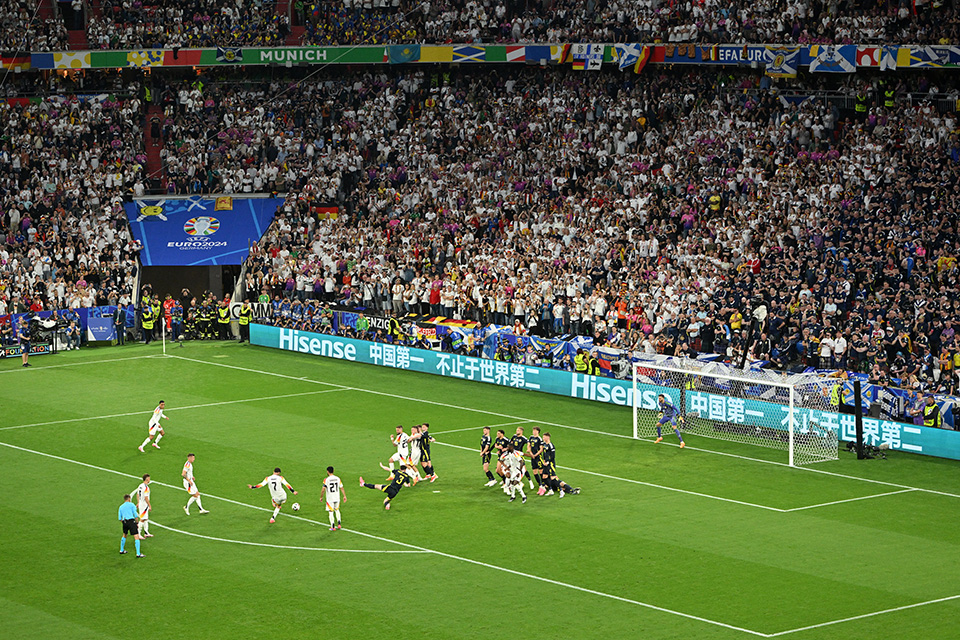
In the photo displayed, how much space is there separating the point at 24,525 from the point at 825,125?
1230 inches

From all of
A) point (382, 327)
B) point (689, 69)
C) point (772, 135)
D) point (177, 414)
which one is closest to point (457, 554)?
point (177, 414)

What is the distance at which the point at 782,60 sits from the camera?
4772cm

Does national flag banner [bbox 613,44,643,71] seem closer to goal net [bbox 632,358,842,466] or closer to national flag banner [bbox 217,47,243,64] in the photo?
national flag banner [bbox 217,47,243,64]

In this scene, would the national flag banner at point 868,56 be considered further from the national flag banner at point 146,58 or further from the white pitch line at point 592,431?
the national flag banner at point 146,58

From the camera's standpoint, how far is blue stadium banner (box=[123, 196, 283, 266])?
52.8m

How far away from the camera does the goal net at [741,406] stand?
33.1m

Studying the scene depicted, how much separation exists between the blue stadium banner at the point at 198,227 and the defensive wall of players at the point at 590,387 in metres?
5.50

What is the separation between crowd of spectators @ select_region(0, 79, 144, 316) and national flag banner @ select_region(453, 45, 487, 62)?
46.2 feet

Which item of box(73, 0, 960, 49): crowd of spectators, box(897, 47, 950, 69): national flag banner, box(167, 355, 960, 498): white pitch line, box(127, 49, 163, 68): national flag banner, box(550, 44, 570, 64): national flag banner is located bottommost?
box(167, 355, 960, 498): white pitch line

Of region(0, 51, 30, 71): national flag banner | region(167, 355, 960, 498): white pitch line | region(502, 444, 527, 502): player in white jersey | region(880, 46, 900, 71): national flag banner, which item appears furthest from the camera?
region(0, 51, 30, 71): national flag banner

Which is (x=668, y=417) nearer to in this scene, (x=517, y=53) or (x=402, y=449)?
(x=402, y=449)

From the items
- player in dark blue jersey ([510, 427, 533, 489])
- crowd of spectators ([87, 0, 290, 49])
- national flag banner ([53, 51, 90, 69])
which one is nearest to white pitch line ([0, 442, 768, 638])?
player in dark blue jersey ([510, 427, 533, 489])

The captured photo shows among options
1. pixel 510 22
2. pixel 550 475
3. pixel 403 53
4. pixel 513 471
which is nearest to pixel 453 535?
pixel 513 471

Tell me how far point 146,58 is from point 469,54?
14.0 m
